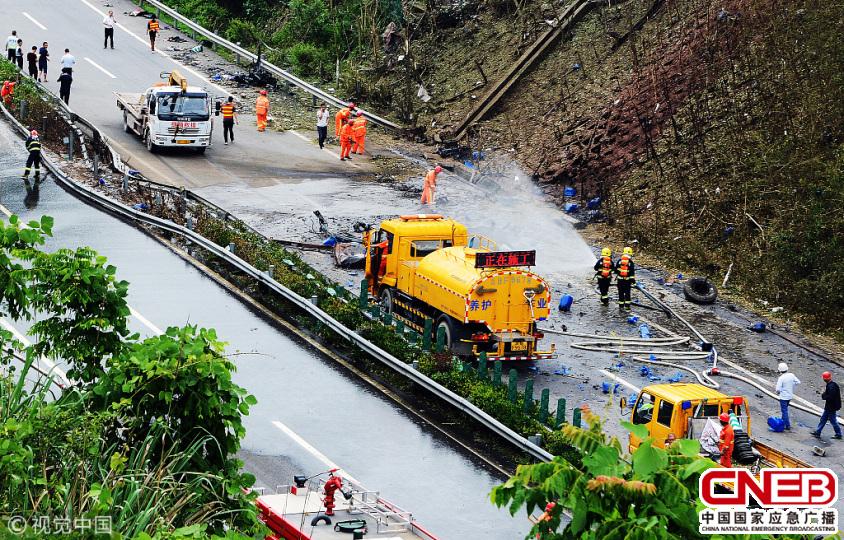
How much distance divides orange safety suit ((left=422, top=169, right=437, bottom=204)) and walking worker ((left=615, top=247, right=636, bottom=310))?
7.67 meters

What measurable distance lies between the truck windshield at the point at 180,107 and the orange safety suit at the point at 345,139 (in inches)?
169

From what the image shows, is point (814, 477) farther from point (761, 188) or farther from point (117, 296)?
point (761, 188)

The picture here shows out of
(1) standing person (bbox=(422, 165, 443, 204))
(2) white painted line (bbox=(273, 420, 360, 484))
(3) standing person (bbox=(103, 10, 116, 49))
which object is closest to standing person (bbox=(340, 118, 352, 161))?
(1) standing person (bbox=(422, 165, 443, 204))

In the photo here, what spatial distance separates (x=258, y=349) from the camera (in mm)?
26281

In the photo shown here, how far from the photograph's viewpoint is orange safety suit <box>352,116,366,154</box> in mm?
41125

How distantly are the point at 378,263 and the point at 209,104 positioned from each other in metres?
13.0

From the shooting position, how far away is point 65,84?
43.0m

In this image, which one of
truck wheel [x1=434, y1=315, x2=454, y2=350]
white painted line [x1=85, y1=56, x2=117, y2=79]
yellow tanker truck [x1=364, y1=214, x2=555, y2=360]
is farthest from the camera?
white painted line [x1=85, y1=56, x2=117, y2=79]

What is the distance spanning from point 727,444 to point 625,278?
983 cm

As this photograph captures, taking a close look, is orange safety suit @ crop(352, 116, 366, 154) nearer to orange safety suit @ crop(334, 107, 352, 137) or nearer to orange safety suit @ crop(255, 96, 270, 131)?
orange safety suit @ crop(334, 107, 352, 137)

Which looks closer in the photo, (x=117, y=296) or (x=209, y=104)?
(x=117, y=296)

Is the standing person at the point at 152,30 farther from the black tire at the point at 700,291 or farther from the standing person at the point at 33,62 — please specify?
the black tire at the point at 700,291

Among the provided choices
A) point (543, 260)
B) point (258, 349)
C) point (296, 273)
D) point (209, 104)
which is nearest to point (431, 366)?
point (258, 349)

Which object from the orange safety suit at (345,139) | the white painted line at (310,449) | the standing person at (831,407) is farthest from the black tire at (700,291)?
the orange safety suit at (345,139)
